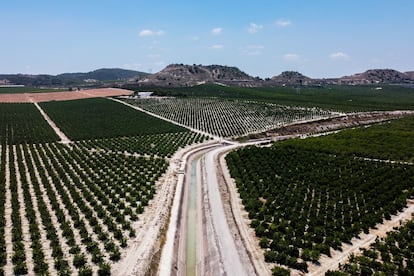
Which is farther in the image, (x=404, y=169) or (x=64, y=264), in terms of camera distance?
(x=404, y=169)

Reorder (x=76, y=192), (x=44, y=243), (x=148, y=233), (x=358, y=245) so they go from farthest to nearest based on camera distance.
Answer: (x=76, y=192)
(x=148, y=233)
(x=358, y=245)
(x=44, y=243)

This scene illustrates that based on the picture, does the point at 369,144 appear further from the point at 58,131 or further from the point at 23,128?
the point at 23,128

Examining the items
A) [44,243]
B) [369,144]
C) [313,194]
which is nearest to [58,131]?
[44,243]

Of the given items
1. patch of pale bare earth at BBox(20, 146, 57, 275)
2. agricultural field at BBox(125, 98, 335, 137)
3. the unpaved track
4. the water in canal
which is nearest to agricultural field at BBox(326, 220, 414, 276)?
the unpaved track

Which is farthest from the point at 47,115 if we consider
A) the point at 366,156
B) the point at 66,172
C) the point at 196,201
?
the point at 366,156

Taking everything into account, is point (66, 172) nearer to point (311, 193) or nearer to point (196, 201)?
point (196, 201)
